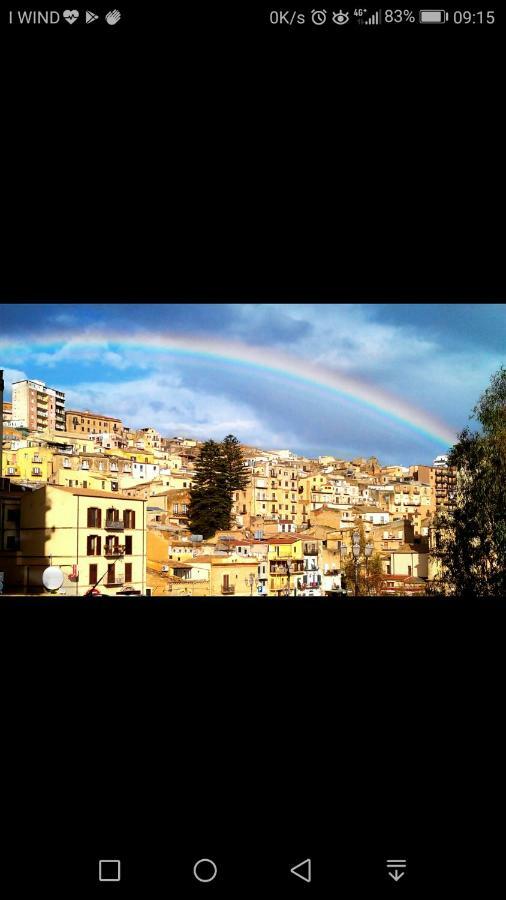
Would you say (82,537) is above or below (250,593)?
above

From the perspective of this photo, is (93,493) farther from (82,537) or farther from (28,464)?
(28,464)

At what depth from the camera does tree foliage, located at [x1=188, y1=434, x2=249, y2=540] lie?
11.0ft

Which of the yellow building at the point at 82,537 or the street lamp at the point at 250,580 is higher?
the yellow building at the point at 82,537

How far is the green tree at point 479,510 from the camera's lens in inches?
151

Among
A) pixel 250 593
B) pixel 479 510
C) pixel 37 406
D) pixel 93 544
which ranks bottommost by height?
pixel 250 593
